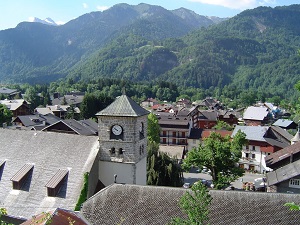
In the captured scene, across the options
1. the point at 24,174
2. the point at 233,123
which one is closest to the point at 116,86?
the point at 233,123

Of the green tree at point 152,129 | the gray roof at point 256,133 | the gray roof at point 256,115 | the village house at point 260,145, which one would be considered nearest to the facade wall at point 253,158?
the village house at point 260,145

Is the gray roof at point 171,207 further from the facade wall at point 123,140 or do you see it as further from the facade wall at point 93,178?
the facade wall at point 123,140

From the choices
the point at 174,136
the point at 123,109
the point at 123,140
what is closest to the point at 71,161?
the point at 123,140

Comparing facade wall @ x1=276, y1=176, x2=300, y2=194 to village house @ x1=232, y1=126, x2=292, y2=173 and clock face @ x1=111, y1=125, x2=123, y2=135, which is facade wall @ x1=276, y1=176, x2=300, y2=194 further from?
village house @ x1=232, y1=126, x2=292, y2=173

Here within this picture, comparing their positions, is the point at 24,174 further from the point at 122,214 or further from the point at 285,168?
the point at 285,168

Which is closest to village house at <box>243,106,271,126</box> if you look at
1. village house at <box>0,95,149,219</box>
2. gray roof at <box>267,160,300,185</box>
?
gray roof at <box>267,160,300,185</box>

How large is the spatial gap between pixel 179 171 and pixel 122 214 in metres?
20.1

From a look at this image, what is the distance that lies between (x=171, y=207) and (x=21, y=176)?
445 inches

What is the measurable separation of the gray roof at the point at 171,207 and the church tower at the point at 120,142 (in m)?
4.75

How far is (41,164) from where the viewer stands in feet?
82.9

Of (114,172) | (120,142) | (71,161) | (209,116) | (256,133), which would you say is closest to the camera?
(71,161)

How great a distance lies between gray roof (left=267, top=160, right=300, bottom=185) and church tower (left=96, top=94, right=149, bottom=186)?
1698cm

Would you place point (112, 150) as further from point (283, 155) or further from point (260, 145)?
point (260, 145)

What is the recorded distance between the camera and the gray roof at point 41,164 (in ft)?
76.5
